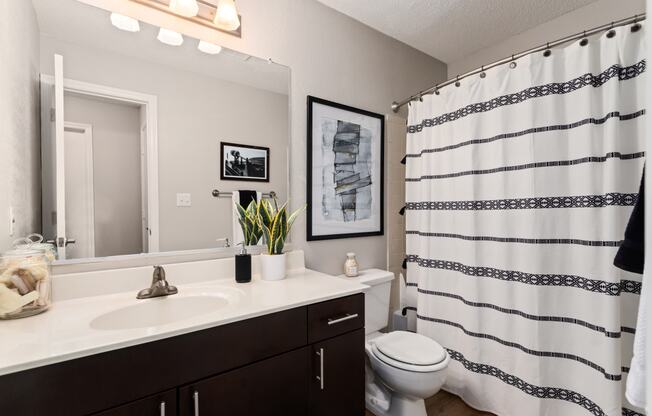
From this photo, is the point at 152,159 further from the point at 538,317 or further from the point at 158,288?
the point at 538,317

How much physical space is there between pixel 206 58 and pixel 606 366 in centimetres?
227

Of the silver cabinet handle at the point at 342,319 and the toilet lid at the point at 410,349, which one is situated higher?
the silver cabinet handle at the point at 342,319

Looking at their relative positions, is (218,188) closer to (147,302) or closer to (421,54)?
(147,302)

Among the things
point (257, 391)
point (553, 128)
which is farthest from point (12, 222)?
point (553, 128)

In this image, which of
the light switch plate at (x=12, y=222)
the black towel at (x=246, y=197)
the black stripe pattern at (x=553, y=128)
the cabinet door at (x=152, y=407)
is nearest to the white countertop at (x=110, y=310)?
the cabinet door at (x=152, y=407)

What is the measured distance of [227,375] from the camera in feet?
3.19

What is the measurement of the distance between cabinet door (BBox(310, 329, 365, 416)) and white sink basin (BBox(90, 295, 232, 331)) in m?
0.44

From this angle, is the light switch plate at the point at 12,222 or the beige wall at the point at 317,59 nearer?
the light switch plate at the point at 12,222

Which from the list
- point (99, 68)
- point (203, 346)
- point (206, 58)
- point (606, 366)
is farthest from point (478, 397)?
point (99, 68)

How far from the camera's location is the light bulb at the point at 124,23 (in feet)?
4.28

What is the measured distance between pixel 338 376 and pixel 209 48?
1.63 meters

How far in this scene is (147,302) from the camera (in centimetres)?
116

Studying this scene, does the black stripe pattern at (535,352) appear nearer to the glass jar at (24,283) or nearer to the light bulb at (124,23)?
the glass jar at (24,283)

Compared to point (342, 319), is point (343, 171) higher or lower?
higher
